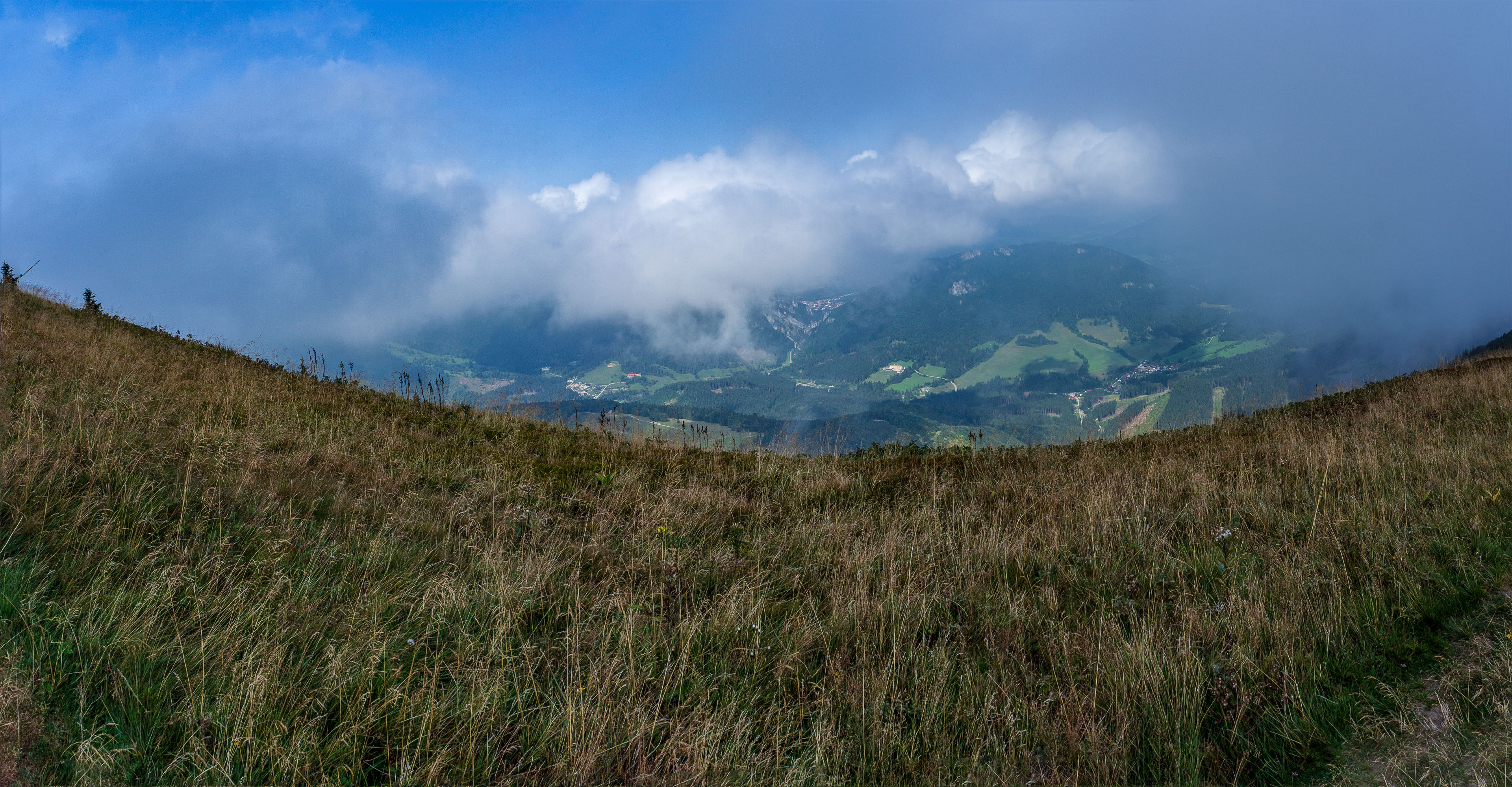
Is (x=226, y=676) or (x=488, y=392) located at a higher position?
(x=488, y=392)

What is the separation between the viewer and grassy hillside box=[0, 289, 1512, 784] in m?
2.90

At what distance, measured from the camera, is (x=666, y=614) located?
177 inches

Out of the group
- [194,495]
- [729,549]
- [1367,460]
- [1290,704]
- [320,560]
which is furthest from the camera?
[1367,460]

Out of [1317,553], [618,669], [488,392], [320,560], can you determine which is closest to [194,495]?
[320,560]

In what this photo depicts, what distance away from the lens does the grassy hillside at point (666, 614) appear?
290 centimetres

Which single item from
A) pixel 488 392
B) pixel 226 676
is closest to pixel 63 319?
pixel 488 392

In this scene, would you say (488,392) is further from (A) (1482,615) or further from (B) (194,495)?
(A) (1482,615)

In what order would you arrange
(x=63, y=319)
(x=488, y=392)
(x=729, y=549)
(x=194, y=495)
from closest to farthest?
(x=194, y=495), (x=729, y=549), (x=63, y=319), (x=488, y=392)

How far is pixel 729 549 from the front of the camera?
5750mm

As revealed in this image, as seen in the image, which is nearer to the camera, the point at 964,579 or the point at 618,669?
the point at 618,669

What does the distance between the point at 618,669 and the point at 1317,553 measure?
5751 mm

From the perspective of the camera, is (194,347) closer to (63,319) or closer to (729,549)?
(63,319)

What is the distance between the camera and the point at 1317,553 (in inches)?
201

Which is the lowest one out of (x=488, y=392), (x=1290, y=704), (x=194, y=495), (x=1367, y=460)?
(x=1290, y=704)
